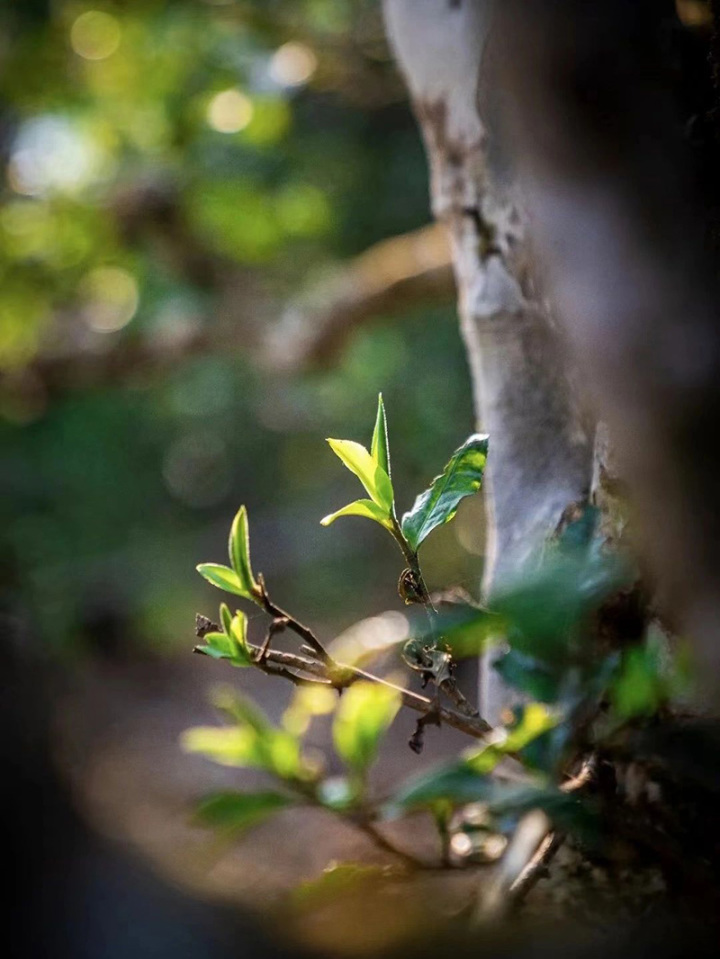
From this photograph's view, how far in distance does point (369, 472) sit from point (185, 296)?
1.55m

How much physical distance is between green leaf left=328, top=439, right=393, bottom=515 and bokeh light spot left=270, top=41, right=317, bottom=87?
0.95m

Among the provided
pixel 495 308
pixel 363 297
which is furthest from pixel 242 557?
pixel 363 297

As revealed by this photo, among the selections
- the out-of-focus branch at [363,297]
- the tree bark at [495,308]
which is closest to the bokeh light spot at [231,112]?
the out-of-focus branch at [363,297]

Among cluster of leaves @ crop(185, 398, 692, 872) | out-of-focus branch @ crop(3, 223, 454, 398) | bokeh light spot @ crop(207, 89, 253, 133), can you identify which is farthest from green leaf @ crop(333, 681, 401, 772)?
bokeh light spot @ crop(207, 89, 253, 133)

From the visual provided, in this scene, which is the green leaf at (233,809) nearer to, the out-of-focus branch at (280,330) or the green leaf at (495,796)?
the green leaf at (495,796)

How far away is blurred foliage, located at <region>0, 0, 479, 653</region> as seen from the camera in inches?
54.6

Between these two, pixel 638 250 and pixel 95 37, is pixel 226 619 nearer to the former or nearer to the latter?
pixel 638 250

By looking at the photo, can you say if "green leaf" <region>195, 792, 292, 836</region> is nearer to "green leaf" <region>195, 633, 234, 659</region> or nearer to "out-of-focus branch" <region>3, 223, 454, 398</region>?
"green leaf" <region>195, 633, 234, 659</region>

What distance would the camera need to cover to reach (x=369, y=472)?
0.36 m

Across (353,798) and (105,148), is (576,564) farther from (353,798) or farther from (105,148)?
(105,148)

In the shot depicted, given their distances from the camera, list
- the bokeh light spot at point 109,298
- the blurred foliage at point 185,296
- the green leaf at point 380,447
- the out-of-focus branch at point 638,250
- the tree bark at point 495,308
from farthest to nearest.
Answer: the bokeh light spot at point 109,298 → the blurred foliage at point 185,296 → the tree bark at point 495,308 → the green leaf at point 380,447 → the out-of-focus branch at point 638,250

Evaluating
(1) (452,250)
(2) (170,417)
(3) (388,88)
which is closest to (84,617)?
(2) (170,417)

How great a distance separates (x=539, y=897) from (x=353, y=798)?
0.54ft

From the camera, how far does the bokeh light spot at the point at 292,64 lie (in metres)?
1.21
